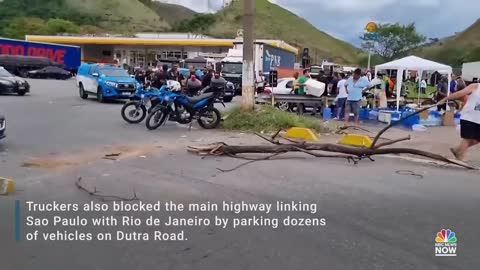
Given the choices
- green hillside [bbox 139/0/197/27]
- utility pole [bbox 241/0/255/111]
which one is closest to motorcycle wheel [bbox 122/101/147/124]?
utility pole [bbox 241/0/255/111]

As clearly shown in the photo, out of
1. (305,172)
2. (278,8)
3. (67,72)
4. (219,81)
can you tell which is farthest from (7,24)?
(305,172)

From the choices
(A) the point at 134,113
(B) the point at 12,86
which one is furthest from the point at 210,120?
(B) the point at 12,86

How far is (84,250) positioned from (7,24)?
10018 centimetres

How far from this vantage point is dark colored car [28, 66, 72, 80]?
47.6m

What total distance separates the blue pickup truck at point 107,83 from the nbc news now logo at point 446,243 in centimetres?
1833

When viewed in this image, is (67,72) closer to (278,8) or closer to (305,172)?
(305,172)

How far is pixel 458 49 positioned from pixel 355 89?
74.1 m

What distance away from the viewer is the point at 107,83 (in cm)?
2288

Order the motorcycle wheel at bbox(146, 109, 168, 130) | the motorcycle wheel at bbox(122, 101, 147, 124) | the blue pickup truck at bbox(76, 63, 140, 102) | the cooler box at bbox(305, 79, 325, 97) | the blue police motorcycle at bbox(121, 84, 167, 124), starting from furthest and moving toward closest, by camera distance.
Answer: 1. the blue pickup truck at bbox(76, 63, 140, 102)
2. the cooler box at bbox(305, 79, 325, 97)
3. the motorcycle wheel at bbox(122, 101, 147, 124)
4. the blue police motorcycle at bbox(121, 84, 167, 124)
5. the motorcycle wheel at bbox(146, 109, 168, 130)

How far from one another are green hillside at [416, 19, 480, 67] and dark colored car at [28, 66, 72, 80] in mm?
52889

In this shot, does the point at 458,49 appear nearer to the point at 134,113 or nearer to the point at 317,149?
the point at 134,113

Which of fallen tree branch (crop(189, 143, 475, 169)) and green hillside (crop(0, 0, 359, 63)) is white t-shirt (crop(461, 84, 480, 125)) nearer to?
fallen tree branch (crop(189, 143, 475, 169))

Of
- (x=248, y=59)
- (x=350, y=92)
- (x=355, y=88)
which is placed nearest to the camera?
(x=248, y=59)

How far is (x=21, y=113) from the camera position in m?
17.0
